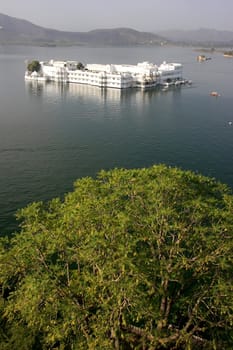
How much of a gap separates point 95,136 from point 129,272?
84.0 ft

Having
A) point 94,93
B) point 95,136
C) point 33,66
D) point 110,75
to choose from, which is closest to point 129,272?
point 95,136

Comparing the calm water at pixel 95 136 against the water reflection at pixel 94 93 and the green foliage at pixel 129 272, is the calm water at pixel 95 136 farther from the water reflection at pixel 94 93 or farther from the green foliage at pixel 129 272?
the green foliage at pixel 129 272

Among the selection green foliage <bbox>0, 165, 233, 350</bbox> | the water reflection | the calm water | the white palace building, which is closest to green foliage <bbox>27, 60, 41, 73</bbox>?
the white palace building

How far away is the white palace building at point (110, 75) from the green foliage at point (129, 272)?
49.7 meters

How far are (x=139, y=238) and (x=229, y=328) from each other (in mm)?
2808

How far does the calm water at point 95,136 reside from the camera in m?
23.6

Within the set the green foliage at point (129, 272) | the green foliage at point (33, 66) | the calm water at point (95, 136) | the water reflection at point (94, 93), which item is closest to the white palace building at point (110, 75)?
the green foliage at point (33, 66)

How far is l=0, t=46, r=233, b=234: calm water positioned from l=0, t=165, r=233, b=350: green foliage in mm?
9037

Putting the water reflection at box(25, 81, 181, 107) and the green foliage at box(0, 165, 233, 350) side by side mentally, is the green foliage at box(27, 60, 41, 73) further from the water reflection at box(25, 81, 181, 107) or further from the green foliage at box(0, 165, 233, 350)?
the green foliage at box(0, 165, 233, 350)

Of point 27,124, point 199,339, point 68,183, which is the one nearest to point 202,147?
point 68,183

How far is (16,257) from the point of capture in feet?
28.7

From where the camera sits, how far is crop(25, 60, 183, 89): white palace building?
57.2 meters

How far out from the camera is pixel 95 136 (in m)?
32.3

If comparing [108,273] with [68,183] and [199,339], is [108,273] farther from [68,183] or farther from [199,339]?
[68,183]
